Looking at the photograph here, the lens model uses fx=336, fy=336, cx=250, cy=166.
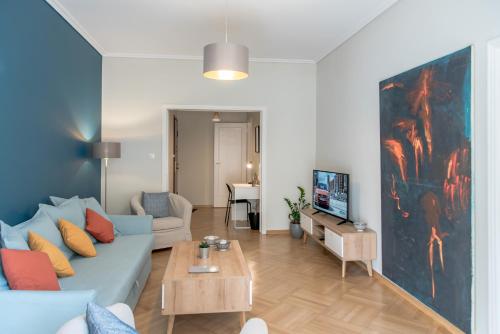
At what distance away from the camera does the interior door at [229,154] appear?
338 inches

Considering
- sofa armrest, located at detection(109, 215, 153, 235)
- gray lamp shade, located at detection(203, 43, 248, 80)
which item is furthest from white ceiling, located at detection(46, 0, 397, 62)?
sofa armrest, located at detection(109, 215, 153, 235)

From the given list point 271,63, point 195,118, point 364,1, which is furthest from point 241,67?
point 195,118

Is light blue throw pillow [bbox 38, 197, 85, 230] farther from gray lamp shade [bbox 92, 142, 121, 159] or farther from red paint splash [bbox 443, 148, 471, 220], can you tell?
red paint splash [bbox 443, 148, 471, 220]

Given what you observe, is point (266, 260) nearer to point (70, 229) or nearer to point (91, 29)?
point (70, 229)

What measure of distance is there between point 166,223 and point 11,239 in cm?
255

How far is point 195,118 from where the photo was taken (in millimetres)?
8664

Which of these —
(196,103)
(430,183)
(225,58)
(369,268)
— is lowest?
(369,268)

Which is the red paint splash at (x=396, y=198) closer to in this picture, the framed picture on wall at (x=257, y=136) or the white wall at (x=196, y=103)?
the white wall at (x=196, y=103)

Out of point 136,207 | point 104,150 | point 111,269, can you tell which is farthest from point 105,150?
point 111,269

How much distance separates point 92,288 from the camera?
2.30 meters

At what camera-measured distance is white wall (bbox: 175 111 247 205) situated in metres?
8.66

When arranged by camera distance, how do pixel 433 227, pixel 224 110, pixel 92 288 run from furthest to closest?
pixel 224 110 < pixel 433 227 < pixel 92 288

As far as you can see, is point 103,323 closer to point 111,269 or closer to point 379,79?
point 111,269

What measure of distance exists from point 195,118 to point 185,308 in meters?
6.69
